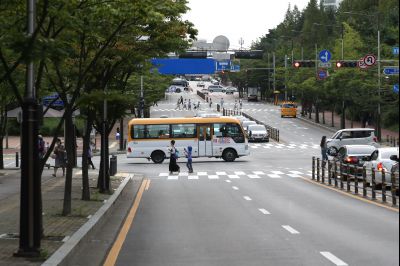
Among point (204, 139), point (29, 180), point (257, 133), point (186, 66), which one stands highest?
point (186, 66)

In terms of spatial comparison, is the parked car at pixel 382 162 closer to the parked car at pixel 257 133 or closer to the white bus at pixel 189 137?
the white bus at pixel 189 137

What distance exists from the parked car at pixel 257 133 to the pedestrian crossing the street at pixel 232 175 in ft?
106

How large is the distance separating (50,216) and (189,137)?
31.1 meters

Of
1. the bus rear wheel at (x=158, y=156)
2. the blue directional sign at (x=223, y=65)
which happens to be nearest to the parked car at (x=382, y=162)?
the bus rear wheel at (x=158, y=156)

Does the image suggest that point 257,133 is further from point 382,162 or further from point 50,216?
point 50,216

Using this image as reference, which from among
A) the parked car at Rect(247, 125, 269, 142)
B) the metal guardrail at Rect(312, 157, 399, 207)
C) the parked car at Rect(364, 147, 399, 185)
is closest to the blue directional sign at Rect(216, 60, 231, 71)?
the parked car at Rect(247, 125, 269, 142)

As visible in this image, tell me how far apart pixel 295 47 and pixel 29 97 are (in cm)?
11752

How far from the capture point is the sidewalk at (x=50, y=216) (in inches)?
512

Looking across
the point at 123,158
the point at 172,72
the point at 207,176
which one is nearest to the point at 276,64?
the point at 172,72

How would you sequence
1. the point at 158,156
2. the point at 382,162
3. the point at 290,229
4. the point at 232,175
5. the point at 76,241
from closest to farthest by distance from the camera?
1. the point at 76,241
2. the point at 290,229
3. the point at 382,162
4. the point at 232,175
5. the point at 158,156

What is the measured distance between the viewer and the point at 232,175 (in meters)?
38.4

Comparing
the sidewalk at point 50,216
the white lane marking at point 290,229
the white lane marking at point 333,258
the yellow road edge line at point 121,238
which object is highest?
the sidewalk at point 50,216

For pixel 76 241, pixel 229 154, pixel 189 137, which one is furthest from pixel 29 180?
pixel 229 154

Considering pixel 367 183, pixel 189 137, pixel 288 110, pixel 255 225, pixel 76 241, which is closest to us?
pixel 76 241
